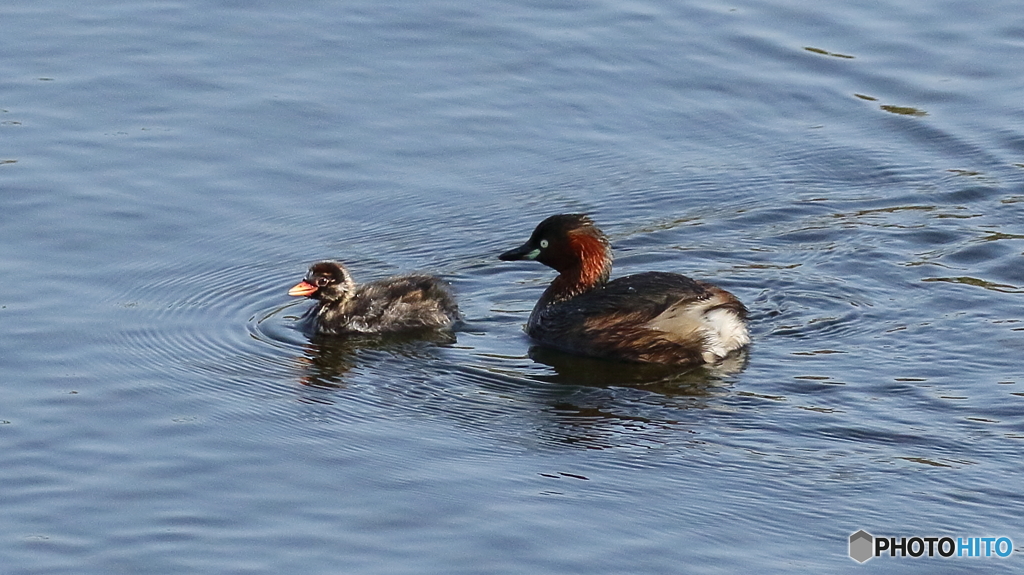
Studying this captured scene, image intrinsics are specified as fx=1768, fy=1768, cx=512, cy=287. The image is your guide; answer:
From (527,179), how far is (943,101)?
137 inches

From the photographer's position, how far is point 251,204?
38.9 ft

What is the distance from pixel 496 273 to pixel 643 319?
5.25ft

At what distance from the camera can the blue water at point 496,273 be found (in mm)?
7723

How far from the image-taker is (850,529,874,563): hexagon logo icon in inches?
289

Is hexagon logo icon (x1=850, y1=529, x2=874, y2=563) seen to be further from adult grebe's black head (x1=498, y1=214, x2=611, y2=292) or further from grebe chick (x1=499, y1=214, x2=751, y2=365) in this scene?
adult grebe's black head (x1=498, y1=214, x2=611, y2=292)

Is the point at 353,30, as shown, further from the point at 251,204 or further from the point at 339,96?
the point at 251,204

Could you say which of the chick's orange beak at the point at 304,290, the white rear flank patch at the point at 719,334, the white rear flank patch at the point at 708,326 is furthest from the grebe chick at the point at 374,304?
the white rear flank patch at the point at 719,334

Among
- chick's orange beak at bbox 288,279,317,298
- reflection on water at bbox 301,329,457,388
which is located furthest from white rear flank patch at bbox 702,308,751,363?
chick's orange beak at bbox 288,279,317,298

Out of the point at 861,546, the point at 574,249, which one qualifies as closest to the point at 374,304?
the point at 574,249

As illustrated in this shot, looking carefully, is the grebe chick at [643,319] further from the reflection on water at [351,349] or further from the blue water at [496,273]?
the reflection on water at [351,349]

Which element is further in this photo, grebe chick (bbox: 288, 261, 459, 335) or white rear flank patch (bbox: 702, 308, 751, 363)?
grebe chick (bbox: 288, 261, 459, 335)

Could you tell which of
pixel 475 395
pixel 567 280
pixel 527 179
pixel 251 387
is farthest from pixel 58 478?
pixel 527 179

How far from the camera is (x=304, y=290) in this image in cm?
1052

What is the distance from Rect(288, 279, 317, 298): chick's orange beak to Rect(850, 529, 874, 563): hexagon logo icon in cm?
411
